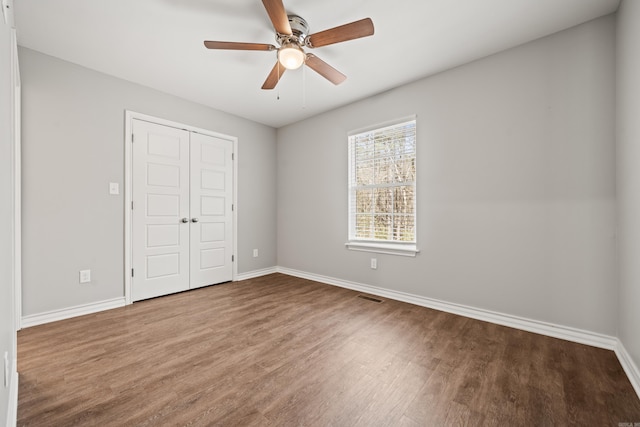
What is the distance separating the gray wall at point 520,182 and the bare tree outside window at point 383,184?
0.56 feet

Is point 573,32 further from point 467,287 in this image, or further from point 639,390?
point 639,390

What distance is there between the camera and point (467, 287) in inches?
107

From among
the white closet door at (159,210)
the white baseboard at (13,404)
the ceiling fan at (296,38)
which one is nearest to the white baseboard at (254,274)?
the white closet door at (159,210)

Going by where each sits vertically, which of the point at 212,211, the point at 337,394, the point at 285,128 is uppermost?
the point at 285,128

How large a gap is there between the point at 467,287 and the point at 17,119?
4.44m

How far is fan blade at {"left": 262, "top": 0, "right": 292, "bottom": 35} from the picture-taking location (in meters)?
1.70

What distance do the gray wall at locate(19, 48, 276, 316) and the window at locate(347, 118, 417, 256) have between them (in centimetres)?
266

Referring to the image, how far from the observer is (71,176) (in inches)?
107

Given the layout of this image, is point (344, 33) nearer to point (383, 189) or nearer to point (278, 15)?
point (278, 15)

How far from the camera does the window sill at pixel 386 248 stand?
314 centimetres

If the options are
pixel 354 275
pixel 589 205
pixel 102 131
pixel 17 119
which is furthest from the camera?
pixel 354 275

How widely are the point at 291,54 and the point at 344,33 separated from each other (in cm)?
A: 44

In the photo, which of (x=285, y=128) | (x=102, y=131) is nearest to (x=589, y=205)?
(x=285, y=128)

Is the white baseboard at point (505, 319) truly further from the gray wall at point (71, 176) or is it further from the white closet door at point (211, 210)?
the gray wall at point (71, 176)
